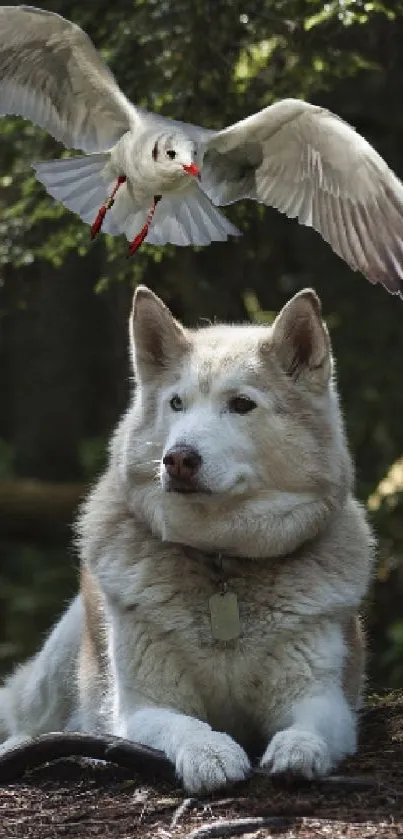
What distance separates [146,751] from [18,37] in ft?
11.1

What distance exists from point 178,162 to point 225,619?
2205mm

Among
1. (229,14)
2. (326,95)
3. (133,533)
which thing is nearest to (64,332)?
(326,95)

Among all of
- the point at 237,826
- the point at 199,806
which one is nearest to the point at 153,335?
the point at 199,806

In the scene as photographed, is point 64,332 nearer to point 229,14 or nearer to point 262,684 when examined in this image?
point 229,14

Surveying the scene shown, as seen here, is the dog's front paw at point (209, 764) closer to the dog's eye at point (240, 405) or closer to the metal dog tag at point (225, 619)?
the metal dog tag at point (225, 619)

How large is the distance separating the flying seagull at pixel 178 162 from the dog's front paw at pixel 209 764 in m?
Answer: 1.97

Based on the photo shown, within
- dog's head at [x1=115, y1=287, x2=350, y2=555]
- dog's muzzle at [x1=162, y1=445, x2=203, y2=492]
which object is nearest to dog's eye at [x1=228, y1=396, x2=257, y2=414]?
dog's head at [x1=115, y1=287, x2=350, y2=555]

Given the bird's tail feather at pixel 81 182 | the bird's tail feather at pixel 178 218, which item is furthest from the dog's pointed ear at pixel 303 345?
the bird's tail feather at pixel 81 182

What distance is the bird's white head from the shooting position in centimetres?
686

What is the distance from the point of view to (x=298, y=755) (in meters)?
5.02

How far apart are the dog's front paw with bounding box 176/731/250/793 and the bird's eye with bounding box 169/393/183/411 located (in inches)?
45.8

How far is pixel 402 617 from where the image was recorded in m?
10.6

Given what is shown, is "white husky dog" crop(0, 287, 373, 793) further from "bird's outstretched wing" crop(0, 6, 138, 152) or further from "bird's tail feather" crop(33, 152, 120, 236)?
"bird's outstretched wing" crop(0, 6, 138, 152)

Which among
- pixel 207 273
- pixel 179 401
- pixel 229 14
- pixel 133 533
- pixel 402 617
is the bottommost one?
pixel 402 617
